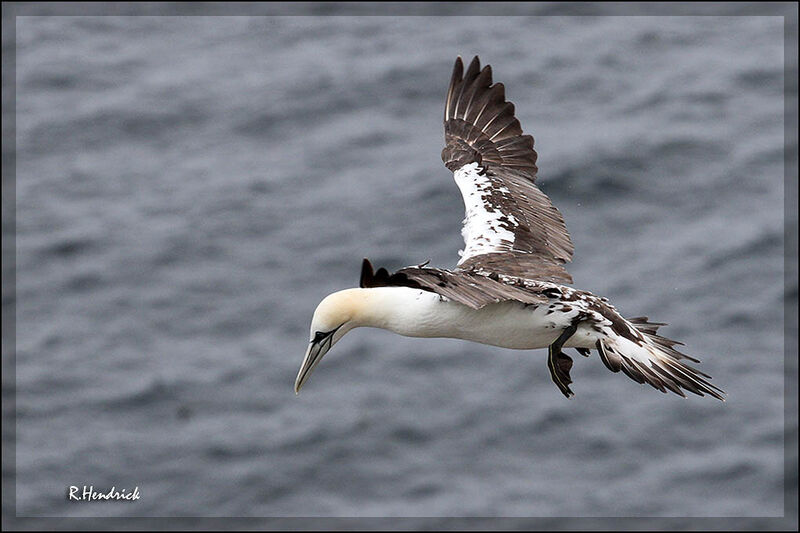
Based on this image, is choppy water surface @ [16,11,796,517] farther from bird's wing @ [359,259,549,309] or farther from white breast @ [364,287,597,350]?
bird's wing @ [359,259,549,309]

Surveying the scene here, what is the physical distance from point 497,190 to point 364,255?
1649 centimetres

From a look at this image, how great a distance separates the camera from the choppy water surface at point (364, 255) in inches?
1102

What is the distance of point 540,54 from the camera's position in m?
34.8

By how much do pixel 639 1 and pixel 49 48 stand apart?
576 inches

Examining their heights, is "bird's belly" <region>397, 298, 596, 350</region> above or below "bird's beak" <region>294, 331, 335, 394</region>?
above

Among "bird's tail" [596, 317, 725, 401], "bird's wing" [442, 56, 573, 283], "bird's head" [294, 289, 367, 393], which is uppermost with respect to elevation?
"bird's wing" [442, 56, 573, 283]

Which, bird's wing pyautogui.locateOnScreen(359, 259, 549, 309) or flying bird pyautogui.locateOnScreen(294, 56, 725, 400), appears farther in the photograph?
flying bird pyautogui.locateOnScreen(294, 56, 725, 400)

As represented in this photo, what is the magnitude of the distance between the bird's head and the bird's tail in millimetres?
1840

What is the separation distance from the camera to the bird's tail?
1065 centimetres

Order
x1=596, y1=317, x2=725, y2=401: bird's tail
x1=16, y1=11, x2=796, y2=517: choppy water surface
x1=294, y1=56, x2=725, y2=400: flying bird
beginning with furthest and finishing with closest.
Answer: x1=16, y1=11, x2=796, y2=517: choppy water surface, x1=596, y1=317, x2=725, y2=401: bird's tail, x1=294, y1=56, x2=725, y2=400: flying bird
